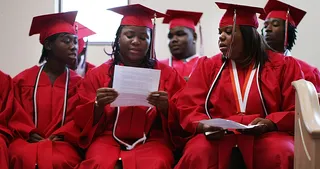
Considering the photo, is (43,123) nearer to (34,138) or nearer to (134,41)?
(34,138)

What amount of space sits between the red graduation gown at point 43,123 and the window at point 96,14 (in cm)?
Answer: 200

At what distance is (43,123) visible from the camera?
9.45ft

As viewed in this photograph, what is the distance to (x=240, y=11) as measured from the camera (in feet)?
8.76

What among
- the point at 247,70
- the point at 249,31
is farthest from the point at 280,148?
the point at 249,31

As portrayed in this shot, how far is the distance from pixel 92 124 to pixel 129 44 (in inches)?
22.2

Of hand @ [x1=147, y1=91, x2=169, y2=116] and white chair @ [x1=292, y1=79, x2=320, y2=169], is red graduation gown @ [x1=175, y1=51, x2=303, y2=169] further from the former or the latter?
white chair @ [x1=292, y1=79, x2=320, y2=169]

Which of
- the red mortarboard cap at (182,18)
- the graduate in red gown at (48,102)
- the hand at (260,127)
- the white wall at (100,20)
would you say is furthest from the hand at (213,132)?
the white wall at (100,20)

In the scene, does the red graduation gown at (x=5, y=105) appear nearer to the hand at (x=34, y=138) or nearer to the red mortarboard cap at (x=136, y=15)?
the hand at (x=34, y=138)

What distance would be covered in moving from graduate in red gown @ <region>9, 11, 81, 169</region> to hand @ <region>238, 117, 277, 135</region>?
104cm

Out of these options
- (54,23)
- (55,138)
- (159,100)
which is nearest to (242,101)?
(159,100)

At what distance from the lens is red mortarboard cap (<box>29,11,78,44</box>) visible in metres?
3.03

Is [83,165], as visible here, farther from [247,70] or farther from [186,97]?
[247,70]

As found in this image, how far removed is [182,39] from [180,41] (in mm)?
27

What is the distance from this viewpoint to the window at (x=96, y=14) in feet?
16.5
